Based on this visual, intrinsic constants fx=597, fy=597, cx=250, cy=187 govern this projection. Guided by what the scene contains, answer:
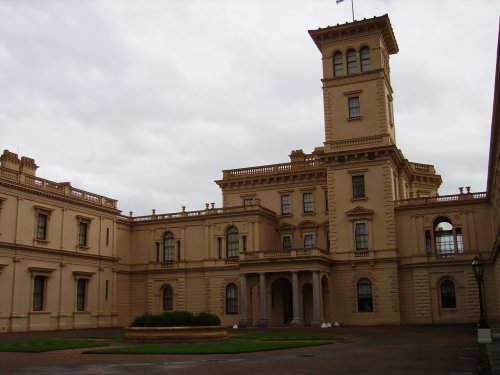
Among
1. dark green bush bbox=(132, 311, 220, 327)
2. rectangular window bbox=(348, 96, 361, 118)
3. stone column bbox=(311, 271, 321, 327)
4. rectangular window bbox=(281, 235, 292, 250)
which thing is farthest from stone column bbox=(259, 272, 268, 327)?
dark green bush bbox=(132, 311, 220, 327)

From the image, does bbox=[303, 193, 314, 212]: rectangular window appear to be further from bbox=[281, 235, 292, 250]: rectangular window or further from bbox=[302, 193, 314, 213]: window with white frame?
bbox=[281, 235, 292, 250]: rectangular window

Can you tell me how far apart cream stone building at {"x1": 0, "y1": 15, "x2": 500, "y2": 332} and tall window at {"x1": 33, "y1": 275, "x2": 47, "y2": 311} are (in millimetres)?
137

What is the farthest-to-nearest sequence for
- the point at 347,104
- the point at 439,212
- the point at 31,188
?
the point at 347,104, the point at 439,212, the point at 31,188

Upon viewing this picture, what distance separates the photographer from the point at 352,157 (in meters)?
51.4

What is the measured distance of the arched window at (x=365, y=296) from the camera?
49.2 meters

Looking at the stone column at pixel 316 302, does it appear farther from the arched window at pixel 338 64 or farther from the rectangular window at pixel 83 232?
the rectangular window at pixel 83 232

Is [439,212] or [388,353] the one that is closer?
[388,353]

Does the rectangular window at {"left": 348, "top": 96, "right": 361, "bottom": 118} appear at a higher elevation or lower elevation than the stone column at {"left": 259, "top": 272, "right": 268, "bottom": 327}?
higher

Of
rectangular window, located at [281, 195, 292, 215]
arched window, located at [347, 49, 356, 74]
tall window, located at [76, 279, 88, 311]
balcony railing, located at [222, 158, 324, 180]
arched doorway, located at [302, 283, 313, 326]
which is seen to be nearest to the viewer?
tall window, located at [76, 279, 88, 311]

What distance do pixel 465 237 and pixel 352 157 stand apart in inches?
446

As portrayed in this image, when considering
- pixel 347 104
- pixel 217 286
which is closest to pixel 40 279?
pixel 217 286

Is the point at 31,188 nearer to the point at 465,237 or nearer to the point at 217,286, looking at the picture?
the point at 217,286

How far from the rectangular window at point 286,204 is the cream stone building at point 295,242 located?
0.37 feet

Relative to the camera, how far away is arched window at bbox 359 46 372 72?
5322cm
